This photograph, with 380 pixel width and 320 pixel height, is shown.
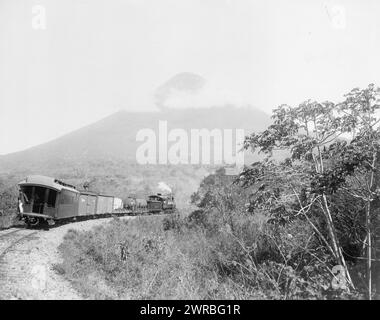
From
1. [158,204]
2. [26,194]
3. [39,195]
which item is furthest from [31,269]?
[158,204]

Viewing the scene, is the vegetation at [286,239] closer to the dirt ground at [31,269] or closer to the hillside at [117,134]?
the dirt ground at [31,269]

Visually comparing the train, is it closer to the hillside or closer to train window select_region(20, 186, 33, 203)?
train window select_region(20, 186, 33, 203)

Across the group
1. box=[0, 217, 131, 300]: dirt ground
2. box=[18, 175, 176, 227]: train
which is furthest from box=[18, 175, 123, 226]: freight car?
box=[0, 217, 131, 300]: dirt ground

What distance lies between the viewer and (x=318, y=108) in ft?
22.1

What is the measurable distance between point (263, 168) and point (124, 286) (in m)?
6.00

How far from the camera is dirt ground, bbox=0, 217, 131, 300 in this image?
730cm

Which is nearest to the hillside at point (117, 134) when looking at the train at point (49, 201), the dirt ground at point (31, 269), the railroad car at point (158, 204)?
the railroad car at point (158, 204)

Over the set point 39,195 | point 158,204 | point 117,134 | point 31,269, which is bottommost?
point 31,269

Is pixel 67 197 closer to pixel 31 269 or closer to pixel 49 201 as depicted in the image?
pixel 49 201

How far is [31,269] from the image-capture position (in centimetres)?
891

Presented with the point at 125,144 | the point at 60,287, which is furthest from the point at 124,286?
the point at 125,144
